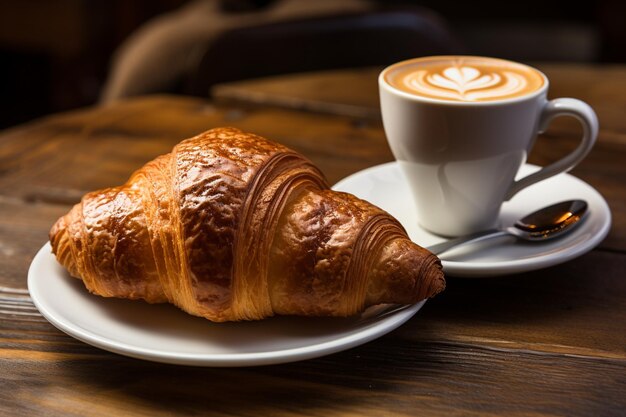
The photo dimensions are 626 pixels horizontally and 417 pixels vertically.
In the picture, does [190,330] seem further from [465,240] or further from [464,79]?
[464,79]

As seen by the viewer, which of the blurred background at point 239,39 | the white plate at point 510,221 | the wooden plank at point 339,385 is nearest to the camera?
the wooden plank at point 339,385

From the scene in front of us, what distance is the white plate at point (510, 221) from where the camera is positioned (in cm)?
69

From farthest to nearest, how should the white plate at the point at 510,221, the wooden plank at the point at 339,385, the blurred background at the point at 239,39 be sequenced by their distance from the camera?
the blurred background at the point at 239,39 → the white plate at the point at 510,221 → the wooden plank at the point at 339,385

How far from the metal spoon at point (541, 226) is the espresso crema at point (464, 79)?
0.13 m

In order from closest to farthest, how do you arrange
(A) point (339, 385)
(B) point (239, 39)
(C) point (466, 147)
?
1. (A) point (339, 385)
2. (C) point (466, 147)
3. (B) point (239, 39)

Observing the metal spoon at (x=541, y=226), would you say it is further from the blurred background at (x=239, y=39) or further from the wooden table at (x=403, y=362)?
the blurred background at (x=239, y=39)

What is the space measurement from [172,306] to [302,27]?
105cm

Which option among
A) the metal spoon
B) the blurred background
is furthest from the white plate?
the blurred background

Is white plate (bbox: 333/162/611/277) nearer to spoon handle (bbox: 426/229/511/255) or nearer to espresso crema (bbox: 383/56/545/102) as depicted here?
spoon handle (bbox: 426/229/511/255)

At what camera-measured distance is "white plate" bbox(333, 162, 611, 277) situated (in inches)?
27.3

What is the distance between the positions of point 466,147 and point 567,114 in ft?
0.42

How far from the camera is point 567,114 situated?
79 cm

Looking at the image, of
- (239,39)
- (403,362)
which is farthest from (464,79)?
(239,39)

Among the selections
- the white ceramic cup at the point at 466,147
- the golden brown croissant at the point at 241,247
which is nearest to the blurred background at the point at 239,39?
the white ceramic cup at the point at 466,147
